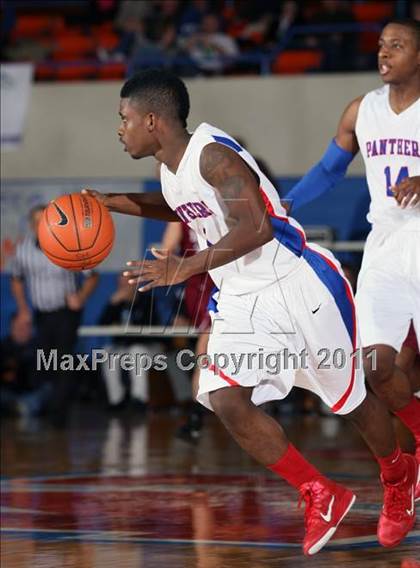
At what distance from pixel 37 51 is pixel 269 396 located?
12.0 metres

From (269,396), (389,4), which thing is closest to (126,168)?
(389,4)

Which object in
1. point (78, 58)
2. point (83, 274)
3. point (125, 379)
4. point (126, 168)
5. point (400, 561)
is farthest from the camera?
point (78, 58)

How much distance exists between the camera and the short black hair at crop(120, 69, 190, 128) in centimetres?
530

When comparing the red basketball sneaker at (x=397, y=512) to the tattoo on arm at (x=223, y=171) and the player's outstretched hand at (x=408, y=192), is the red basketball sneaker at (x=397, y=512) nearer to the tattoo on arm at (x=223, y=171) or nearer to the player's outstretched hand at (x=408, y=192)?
the player's outstretched hand at (x=408, y=192)

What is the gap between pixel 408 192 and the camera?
19.4 feet

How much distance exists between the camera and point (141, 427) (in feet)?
40.4

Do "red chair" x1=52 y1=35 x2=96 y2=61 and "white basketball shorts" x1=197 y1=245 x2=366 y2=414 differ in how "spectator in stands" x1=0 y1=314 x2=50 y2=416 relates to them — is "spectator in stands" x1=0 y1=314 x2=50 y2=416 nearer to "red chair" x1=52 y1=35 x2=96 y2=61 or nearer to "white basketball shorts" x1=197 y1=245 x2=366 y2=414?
"red chair" x1=52 y1=35 x2=96 y2=61

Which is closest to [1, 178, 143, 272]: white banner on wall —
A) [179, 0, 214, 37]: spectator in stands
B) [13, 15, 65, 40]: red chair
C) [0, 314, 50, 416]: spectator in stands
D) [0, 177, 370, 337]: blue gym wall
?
[0, 177, 370, 337]: blue gym wall

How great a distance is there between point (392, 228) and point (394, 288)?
30cm

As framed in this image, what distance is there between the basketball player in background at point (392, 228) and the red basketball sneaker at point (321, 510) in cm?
99

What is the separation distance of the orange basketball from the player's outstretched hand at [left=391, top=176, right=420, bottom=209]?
52.9 inches

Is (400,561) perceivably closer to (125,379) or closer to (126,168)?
(125,379)

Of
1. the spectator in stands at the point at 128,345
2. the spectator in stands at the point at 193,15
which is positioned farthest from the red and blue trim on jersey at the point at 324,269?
the spectator in stands at the point at 193,15

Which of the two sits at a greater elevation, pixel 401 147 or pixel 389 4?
pixel 389 4
